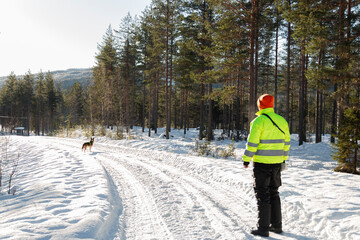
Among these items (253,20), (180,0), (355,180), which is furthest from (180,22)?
(355,180)

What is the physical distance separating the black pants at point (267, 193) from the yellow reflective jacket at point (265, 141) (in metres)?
0.15

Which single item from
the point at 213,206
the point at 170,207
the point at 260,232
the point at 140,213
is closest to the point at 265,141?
the point at 260,232

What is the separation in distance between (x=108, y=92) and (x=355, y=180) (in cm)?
2571

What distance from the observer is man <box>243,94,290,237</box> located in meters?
3.52

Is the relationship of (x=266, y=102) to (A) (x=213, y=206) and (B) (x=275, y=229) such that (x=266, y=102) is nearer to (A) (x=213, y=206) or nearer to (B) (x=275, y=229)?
(B) (x=275, y=229)

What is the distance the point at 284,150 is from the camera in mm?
3801

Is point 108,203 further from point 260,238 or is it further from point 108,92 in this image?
point 108,92

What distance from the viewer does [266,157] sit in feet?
11.6

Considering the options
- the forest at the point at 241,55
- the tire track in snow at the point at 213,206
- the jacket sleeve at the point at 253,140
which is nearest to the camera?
the jacket sleeve at the point at 253,140

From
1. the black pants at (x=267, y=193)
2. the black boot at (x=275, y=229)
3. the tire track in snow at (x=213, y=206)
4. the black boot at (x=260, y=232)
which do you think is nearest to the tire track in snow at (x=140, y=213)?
the tire track in snow at (x=213, y=206)

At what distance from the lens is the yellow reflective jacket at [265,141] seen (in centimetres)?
349

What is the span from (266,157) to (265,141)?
0.28 metres

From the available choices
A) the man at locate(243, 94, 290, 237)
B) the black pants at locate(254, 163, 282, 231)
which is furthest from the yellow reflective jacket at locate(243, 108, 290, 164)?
the black pants at locate(254, 163, 282, 231)

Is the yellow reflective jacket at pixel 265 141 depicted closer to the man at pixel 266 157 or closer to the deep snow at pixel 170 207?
the man at pixel 266 157
